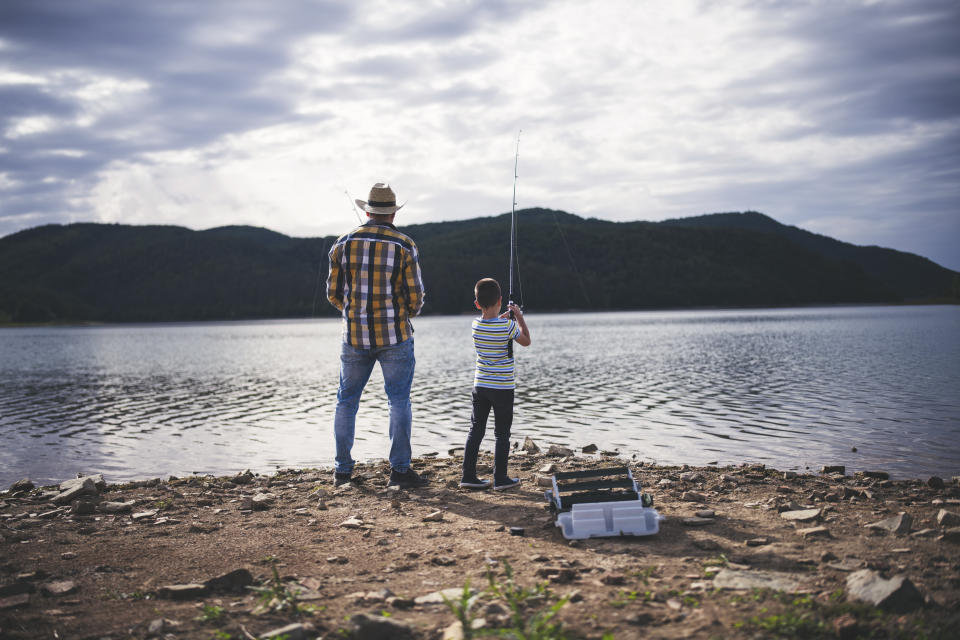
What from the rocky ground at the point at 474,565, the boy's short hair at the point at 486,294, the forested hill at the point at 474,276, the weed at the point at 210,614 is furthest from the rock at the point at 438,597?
the forested hill at the point at 474,276

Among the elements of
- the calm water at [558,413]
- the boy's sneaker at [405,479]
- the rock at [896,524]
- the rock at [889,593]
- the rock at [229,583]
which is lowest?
the calm water at [558,413]

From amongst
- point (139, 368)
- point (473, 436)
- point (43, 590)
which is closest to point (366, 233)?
point (473, 436)

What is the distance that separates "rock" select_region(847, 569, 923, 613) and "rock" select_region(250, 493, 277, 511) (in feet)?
17.1

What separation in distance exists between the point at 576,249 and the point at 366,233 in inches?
5739

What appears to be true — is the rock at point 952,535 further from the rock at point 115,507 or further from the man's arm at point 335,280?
the rock at point 115,507

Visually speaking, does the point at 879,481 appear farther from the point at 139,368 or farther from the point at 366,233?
the point at 139,368

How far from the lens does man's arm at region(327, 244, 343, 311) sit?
21.7 ft

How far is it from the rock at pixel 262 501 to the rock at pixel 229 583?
2438 mm

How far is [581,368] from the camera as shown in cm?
2547

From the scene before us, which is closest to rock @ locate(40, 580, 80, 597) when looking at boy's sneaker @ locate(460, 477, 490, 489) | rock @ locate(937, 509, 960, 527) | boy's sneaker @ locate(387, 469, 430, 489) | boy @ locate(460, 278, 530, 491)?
boy's sneaker @ locate(387, 469, 430, 489)

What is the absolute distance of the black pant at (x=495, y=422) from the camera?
6.40 metres

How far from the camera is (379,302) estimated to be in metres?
6.47

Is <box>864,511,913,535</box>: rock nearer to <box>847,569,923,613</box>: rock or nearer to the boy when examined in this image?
<box>847,569,923,613</box>: rock

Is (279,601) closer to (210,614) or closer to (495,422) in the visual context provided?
(210,614)
